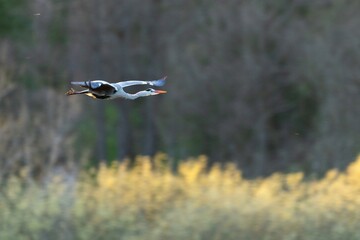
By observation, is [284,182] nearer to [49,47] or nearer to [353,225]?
[353,225]

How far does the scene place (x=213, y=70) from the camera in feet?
63.6

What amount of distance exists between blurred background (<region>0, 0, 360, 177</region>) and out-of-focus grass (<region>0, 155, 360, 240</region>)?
6591 mm

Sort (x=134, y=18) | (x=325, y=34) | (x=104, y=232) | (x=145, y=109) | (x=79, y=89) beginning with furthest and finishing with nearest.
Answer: (x=145, y=109) → (x=134, y=18) → (x=325, y=34) → (x=104, y=232) → (x=79, y=89)

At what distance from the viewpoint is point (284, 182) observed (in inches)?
Result: 439

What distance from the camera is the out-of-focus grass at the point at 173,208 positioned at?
8.90 metres

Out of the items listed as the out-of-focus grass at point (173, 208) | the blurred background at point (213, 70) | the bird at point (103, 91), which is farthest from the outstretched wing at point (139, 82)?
the blurred background at point (213, 70)

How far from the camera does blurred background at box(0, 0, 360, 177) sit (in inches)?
704

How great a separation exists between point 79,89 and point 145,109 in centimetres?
2022

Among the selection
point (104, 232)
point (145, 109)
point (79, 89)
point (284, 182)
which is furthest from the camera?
point (145, 109)

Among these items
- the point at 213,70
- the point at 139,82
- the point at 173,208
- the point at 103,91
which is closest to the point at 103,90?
the point at 103,91

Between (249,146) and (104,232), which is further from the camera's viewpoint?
(249,146)

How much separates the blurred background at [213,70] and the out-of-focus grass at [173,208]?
21.6 feet

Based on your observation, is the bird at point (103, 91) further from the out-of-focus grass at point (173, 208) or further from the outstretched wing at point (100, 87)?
the out-of-focus grass at point (173, 208)

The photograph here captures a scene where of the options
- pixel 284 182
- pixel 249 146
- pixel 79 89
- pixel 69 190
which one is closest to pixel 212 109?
pixel 249 146
